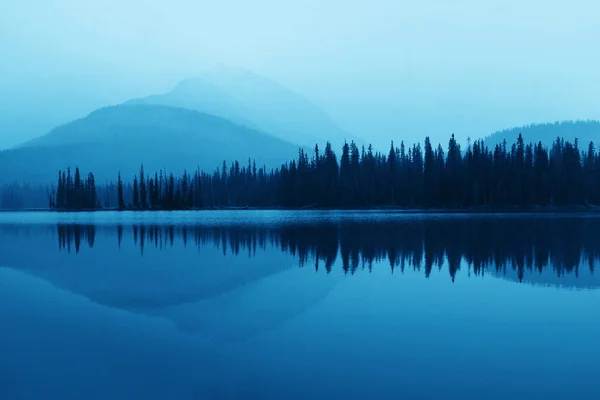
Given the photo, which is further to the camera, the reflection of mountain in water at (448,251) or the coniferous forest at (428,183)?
the coniferous forest at (428,183)

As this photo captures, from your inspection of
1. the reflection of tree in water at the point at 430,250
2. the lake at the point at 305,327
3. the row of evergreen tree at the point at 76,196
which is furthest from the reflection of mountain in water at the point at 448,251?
the row of evergreen tree at the point at 76,196

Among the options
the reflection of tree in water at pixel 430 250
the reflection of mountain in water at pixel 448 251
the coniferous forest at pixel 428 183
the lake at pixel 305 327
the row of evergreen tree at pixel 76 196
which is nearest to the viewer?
the lake at pixel 305 327

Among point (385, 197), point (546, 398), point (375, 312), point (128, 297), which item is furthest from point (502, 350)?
point (385, 197)

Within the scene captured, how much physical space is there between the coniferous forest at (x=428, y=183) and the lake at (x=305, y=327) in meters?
109

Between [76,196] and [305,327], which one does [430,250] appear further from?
[76,196]

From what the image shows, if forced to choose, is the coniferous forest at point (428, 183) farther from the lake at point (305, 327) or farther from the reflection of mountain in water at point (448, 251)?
the lake at point (305, 327)

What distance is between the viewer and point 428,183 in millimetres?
144750

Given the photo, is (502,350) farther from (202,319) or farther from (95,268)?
(95,268)

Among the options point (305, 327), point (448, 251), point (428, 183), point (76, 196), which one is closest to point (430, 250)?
point (448, 251)

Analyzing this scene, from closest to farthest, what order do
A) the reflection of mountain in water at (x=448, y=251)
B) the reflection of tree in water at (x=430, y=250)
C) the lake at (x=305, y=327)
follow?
the lake at (x=305, y=327), the reflection of mountain in water at (x=448, y=251), the reflection of tree in water at (x=430, y=250)

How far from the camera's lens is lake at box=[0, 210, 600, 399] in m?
9.55

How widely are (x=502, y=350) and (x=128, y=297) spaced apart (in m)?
12.3

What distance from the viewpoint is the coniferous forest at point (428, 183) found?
12962cm

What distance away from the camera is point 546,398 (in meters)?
8.77
